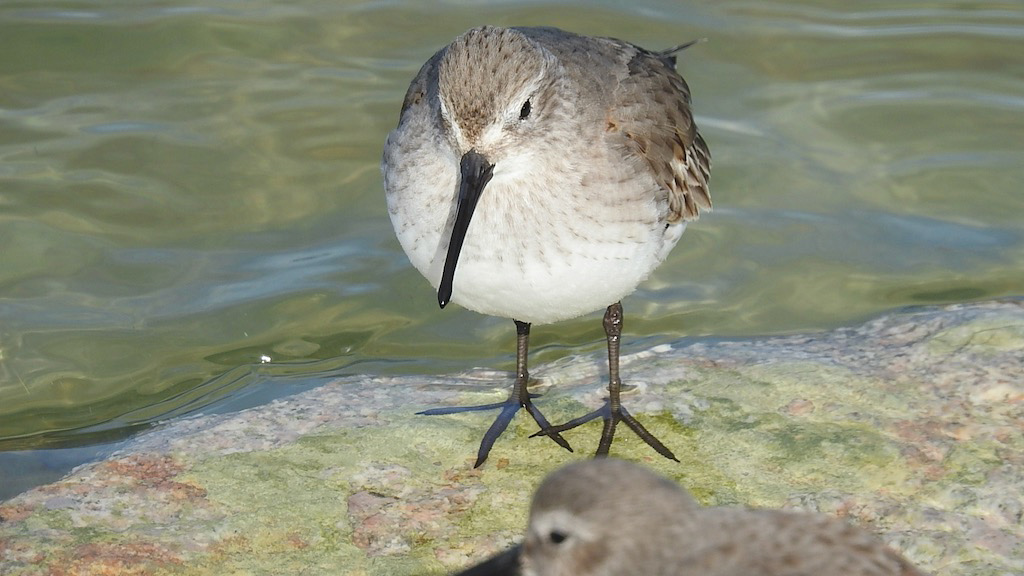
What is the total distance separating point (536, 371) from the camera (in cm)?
670

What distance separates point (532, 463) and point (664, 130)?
167 centimetres

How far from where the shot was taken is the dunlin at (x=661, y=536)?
3523mm

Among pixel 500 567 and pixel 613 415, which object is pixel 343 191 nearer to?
pixel 613 415

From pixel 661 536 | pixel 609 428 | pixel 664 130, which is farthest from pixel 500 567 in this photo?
pixel 664 130

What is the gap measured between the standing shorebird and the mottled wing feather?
0.07ft

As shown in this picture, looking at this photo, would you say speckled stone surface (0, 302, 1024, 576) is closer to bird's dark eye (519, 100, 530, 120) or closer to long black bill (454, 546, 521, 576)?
long black bill (454, 546, 521, 576)

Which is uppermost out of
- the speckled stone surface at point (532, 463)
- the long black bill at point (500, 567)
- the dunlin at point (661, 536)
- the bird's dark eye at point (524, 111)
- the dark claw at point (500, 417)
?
the bird's dark eye at point (524, 111)

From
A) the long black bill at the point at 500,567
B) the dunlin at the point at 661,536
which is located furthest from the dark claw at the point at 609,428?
the dunlin at the point at 661,536

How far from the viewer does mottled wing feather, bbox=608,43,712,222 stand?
227 inches

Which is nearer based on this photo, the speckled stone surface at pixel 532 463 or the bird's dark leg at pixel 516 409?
the speckled stone surface at pixel 532 463

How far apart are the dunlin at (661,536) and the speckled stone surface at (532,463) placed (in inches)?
44.1

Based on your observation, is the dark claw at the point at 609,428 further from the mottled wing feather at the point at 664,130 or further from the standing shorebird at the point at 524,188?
the mottled wing feather at the point at 664,130

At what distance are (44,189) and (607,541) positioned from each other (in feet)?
20.4

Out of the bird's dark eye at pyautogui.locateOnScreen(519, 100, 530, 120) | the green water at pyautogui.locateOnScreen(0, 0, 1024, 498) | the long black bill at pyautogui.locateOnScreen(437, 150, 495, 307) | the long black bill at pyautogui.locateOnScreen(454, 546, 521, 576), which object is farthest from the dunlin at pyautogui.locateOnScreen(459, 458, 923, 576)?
the green water at pyautogui.locateOnScreen(0, 0, 1024, 498)
